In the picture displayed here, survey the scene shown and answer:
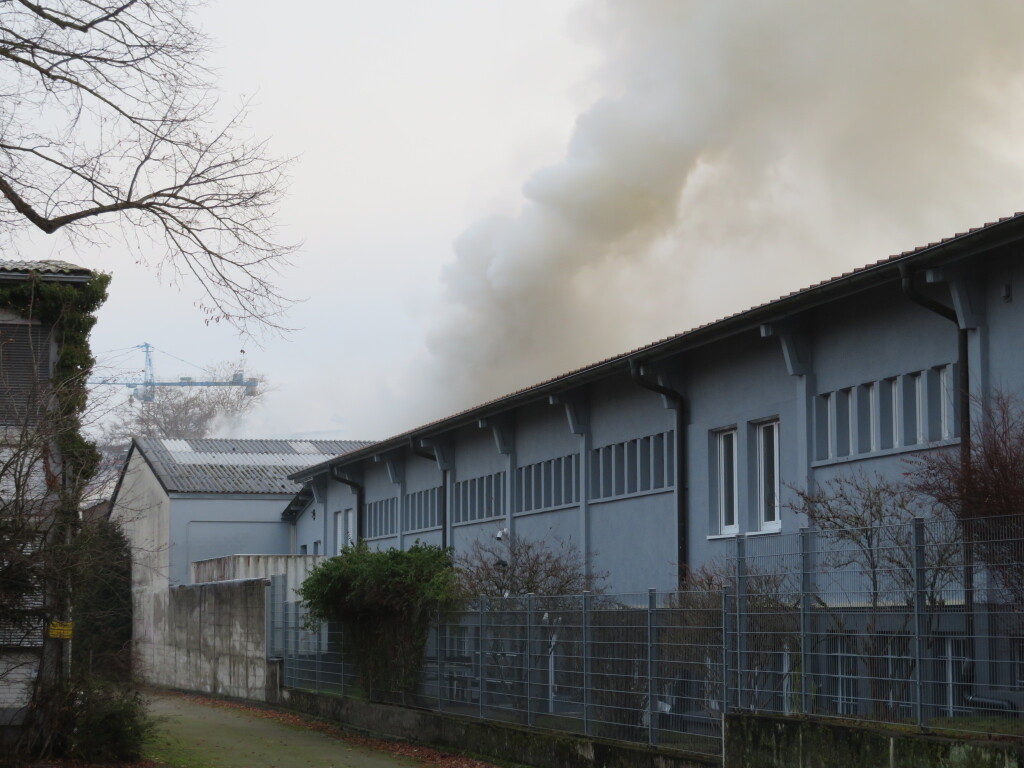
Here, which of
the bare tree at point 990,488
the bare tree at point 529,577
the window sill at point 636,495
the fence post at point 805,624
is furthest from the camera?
the bare tree at point 529,577

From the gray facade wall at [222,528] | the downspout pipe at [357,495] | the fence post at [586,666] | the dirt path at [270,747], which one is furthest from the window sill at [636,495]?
the gray facade wall at [222,528]

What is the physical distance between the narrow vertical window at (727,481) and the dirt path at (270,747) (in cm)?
500

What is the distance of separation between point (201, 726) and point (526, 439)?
8.04 meters

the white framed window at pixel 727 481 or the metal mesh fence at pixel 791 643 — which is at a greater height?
the white framed window at pixel 727 481

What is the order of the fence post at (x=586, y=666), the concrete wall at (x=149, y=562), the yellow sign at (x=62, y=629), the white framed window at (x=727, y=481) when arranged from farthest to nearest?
the concrete wall at (x=149, y=562) < the white framed window at (x=727, y=481) < the yellow sign at (x=62, y=629) < the fence post at (x=586, y=666)

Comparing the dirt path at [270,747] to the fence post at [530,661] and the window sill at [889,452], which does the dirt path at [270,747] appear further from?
the window sill at [889,452]

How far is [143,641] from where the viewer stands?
40.4 metres

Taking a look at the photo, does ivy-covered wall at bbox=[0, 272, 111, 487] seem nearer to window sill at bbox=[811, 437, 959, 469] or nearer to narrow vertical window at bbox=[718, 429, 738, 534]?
narrow vertical window at bbox=[718, 429, 738, 534]

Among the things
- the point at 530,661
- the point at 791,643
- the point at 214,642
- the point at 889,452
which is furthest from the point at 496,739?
the point at 214,642

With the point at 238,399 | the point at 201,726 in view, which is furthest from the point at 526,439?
the point at 238,399

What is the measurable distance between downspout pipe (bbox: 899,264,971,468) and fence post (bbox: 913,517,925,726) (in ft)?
12.2

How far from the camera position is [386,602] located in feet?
67.5

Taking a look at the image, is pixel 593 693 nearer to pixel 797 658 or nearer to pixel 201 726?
pixel 797 658

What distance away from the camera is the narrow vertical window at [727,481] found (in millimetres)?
18906
